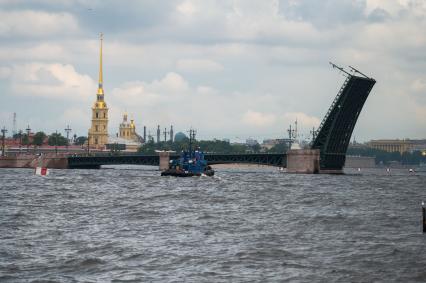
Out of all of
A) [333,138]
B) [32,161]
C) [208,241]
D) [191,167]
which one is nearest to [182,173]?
[191,167]

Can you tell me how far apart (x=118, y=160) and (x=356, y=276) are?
294 feet

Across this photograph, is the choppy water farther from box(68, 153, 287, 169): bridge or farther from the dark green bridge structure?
box(68, 153, 287, 169): bridge

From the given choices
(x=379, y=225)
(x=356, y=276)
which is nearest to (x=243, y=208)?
(x=379, y=225)

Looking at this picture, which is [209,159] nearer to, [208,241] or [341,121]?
[341,121]

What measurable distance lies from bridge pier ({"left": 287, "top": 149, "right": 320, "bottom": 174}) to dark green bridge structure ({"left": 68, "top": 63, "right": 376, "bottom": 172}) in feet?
1.72

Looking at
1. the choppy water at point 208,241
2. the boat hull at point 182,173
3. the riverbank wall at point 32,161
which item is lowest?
the choppy water at point 208,241

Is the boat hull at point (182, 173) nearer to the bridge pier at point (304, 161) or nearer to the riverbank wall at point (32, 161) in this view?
the bridge pier at point (304, 161)

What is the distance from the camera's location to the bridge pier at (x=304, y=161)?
324ft

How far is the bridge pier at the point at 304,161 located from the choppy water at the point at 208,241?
49312mm

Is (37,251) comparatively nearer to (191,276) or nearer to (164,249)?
(164,249)

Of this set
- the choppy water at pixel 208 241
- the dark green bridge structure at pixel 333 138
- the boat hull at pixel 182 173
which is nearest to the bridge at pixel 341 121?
the dark green bridge structure at pixel 333 138

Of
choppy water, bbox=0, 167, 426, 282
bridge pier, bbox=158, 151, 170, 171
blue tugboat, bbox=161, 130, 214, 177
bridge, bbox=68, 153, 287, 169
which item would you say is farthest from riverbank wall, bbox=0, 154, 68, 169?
choppy water, bbox=0, 167, 426, 282

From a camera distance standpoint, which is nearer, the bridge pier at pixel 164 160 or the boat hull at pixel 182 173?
the boat hull at pixel 182 173

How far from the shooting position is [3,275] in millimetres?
22953
